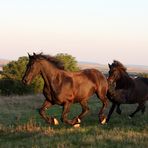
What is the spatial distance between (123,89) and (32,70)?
4.42 metres

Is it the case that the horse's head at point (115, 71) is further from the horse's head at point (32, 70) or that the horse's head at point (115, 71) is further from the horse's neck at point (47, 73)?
the horse's head at point (32, 70)

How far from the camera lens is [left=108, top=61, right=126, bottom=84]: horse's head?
53.9 ft

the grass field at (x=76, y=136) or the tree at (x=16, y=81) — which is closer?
the grass field at (x=76, y=136)

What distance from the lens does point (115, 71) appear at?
16.5 meters

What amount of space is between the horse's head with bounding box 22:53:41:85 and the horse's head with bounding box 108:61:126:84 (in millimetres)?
3315

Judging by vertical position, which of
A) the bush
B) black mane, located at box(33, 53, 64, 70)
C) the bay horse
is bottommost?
the bush

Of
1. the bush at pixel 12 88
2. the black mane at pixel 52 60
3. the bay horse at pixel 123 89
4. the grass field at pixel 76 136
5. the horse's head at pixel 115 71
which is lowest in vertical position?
the bush at pixel 12 88

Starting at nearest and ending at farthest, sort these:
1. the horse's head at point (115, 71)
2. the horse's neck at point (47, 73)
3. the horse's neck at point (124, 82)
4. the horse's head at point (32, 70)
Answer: the horse's head at point (32, 70) < the horse's neck at point (47, 73) < the horse's head at point (115, 71) < the horse's neck at point (124, 82)

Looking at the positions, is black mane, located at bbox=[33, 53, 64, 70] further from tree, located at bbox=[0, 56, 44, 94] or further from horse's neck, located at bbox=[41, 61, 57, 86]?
tree, located at bbox=[0, 56, 44, 94]

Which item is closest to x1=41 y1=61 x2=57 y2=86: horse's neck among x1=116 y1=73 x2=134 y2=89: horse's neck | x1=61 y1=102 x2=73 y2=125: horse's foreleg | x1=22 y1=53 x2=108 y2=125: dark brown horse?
x1=22 y1=53 x2=108 y2=125: dark brown horse

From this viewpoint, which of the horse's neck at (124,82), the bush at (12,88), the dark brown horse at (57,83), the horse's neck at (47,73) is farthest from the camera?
the bush at (12,88)

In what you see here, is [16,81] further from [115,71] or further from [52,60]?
[52,60]

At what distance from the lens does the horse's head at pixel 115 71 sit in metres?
16.4

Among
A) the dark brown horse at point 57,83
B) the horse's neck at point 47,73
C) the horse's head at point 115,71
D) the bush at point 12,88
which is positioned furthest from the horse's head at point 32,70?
the bush at point 12,88
